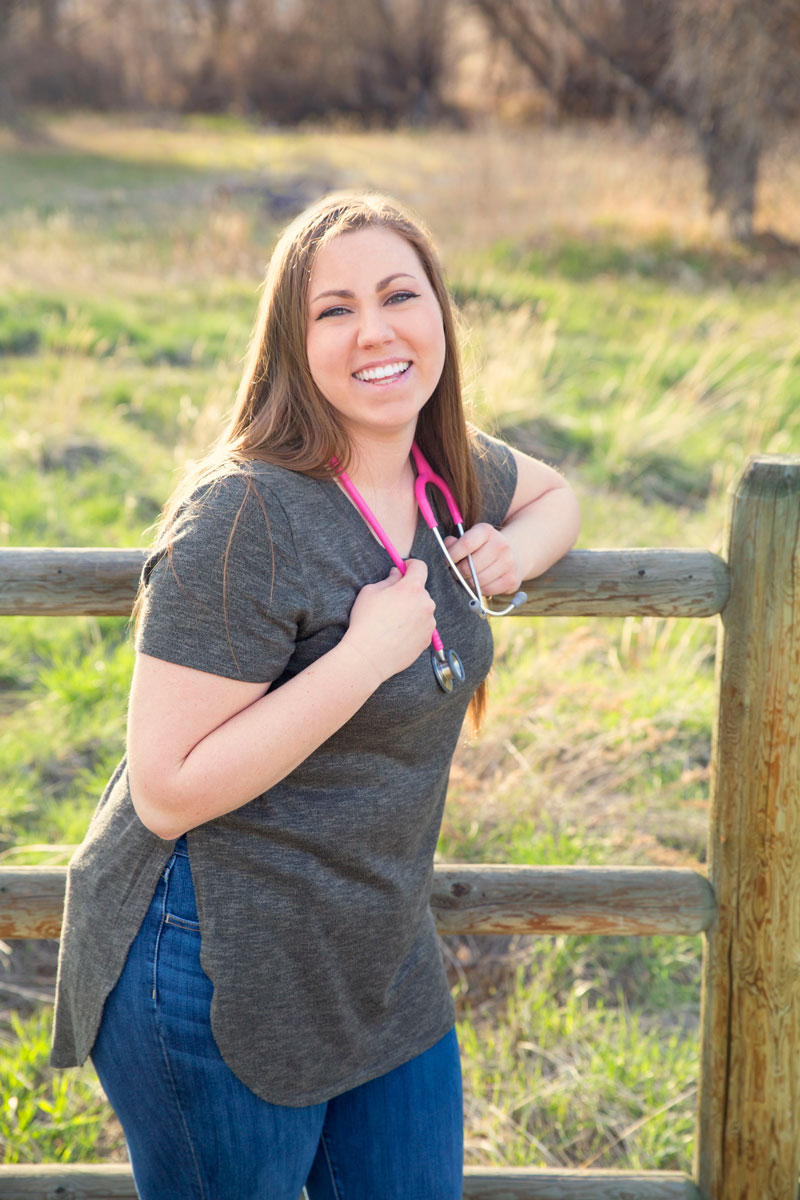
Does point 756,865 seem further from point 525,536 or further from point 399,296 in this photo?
point 399,296

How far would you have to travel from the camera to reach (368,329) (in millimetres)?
1562

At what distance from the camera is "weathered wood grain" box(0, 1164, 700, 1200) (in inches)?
82.4

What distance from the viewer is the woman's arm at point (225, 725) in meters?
1.37

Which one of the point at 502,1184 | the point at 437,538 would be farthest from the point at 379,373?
the point at 502,1184

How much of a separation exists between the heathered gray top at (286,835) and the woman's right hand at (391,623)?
0.04 meters

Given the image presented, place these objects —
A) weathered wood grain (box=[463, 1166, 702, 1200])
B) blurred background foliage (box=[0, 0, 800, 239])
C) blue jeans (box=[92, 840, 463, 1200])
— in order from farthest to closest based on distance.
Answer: blurred background foliage (box=[0, 0, 800, 239]) < weathered wood grain (box=[463, 1166, 702, 1200]) < blue jeans (box=[92, 840, 463, 1200])

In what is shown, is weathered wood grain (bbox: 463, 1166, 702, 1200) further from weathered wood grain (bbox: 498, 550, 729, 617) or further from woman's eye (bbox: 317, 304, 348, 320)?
woman's eye (bbox: 317, 304, 348, 320)

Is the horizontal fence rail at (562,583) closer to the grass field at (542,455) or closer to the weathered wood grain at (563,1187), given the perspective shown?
the grass field at (542,455)

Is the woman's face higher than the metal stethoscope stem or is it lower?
higher

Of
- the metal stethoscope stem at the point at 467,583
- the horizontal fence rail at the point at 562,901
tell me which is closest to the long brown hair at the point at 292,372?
the metal stethoscope stem at the point at 467,583

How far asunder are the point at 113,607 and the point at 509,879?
90cm

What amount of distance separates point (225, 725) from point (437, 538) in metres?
0.46

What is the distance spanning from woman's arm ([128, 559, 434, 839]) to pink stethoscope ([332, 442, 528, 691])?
13 cm

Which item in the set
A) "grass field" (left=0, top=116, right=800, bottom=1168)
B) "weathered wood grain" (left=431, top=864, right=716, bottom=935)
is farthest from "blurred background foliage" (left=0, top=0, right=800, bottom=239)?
"weathered wood grain" (left=431, top=864, right=716, bottom=935)
